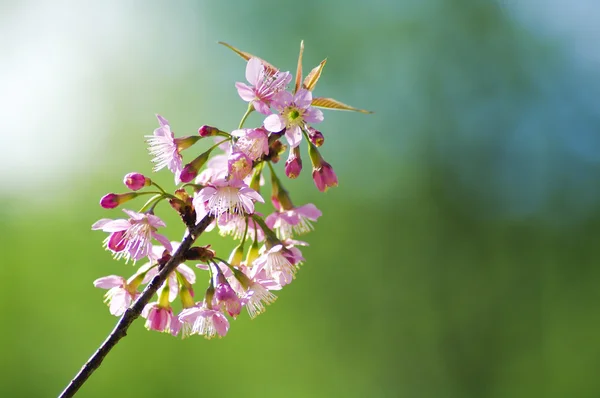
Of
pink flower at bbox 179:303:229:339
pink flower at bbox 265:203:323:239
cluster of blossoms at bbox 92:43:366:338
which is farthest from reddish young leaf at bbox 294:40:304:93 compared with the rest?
pink flower at bbox 179:303:229:339

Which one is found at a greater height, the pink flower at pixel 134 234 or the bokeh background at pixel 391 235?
the bokeh background at pixel 391 235

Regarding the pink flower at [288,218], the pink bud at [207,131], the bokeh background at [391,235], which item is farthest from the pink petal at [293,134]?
the bokeh background at [391,235]

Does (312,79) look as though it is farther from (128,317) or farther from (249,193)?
(128,317)

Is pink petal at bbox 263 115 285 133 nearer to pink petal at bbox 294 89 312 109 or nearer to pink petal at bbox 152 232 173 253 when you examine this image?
pink petal at bbox 294 89 312 109

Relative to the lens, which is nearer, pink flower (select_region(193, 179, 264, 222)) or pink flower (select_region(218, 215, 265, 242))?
pink flower (select_region(193, 179, 264, 222))

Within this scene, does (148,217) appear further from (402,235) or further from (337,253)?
(402,235)

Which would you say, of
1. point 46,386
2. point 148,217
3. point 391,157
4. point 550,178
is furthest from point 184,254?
point 550,178

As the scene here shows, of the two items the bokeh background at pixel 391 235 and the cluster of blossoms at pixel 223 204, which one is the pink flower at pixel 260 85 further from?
the bokeh background at pixel 391 235
